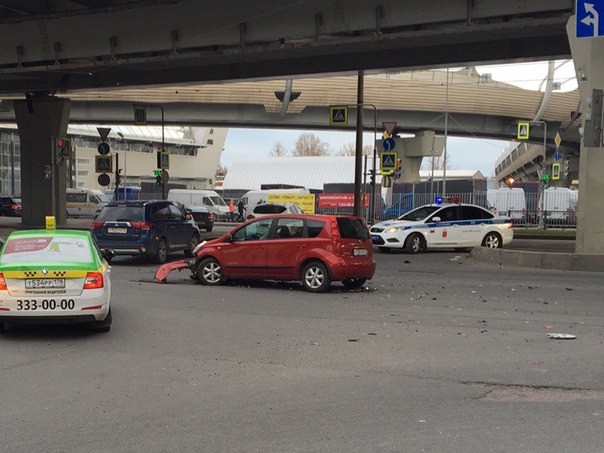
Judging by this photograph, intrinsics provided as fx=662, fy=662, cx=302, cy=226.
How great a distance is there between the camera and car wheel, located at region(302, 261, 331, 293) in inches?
508

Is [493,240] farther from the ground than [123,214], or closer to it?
closer to it

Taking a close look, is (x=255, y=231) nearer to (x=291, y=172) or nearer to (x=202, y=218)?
(x=202, y=218)

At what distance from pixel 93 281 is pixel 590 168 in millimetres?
13801

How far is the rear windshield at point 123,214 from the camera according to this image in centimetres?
1794

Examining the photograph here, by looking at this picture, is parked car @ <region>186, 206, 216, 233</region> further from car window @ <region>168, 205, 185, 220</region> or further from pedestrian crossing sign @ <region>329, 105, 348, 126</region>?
car window @ <region>168, 205, 185, 220</region>

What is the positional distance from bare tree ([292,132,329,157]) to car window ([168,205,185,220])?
5688 inches

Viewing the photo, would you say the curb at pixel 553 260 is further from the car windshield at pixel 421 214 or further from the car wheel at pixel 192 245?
the car wheel at pixel 192 245

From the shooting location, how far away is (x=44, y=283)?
26.6 feet

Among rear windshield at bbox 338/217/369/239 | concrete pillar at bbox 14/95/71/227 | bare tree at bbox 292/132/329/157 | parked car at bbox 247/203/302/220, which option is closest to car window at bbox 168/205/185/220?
rear windshield at bbox 338/217/369/239

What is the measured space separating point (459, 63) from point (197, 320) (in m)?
15.8

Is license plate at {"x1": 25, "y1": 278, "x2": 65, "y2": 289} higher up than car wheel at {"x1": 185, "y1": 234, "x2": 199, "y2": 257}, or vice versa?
license plate at {"x1": 25, "y1": 278, "x2": 65, "y2": 289}

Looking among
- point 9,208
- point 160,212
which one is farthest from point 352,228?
point 9,208

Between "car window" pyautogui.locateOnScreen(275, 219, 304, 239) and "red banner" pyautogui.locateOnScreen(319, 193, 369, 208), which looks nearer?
"car window" pyautogui.locateOnScreen(275, 219, 304, 239)

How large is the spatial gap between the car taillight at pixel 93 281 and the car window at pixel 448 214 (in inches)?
601
